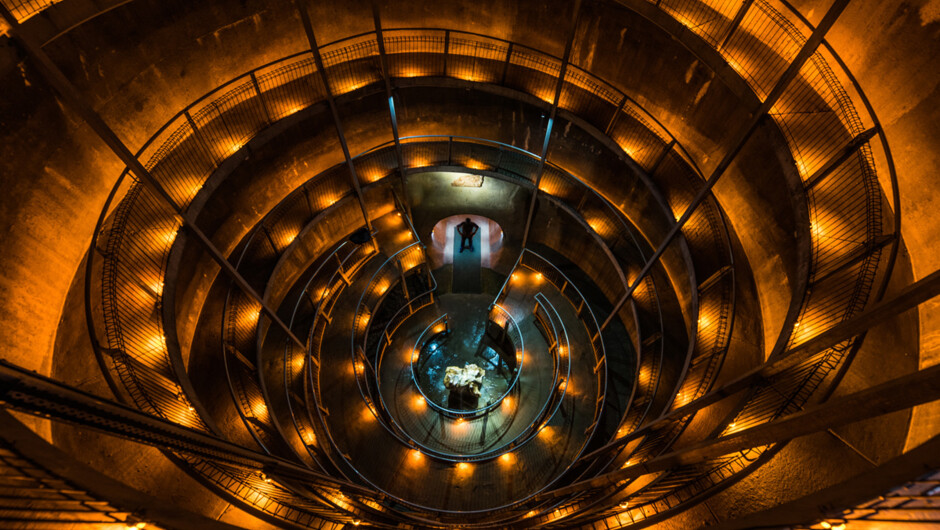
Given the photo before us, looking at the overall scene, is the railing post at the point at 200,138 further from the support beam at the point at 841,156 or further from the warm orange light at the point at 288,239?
the support beam at the point at 841,156

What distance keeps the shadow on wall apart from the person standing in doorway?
20.1 inches

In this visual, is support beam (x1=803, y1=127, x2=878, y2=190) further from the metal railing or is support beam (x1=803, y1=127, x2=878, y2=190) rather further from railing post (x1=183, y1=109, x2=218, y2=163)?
railing post (x1=183, y1=109, x2=218, y2=163)

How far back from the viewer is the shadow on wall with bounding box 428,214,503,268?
2409 cm

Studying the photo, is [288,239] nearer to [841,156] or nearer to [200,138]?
[200,138]

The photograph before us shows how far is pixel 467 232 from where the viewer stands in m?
23.6

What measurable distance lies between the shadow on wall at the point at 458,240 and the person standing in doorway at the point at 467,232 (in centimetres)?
51

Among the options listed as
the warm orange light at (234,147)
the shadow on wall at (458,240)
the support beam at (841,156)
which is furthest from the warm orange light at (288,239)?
the support beam at (841,156)

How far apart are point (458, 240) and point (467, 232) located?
146 cm

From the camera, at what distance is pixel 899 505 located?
3654mm

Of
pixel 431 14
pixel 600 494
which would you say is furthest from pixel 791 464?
pixel 431 14

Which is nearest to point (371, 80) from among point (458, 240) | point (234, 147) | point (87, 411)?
point (234, 147)

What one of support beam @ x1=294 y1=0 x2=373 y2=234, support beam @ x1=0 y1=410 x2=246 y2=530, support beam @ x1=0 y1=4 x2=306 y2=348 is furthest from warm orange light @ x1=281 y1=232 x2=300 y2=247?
support beam @ x1=0 y1=410 x2=246 y2=530

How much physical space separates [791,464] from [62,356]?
16884 millimetres

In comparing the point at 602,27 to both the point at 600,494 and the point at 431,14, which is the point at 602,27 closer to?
the point at 431,14
